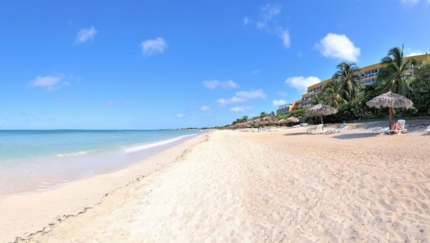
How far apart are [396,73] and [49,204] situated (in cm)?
2572

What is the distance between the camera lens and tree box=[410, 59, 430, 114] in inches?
730

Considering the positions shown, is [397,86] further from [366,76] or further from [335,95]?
[366,76]

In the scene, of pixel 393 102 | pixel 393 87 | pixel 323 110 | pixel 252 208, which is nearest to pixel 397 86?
pixel 393 87

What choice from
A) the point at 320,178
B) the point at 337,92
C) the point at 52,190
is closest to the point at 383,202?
the point at 320,178

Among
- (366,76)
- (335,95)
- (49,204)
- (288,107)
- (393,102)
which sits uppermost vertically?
(366,76)

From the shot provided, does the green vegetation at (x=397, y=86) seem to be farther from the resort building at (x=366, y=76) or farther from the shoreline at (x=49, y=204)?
the shoreline at (x=49, y=204)

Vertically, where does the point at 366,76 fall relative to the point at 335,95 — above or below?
above

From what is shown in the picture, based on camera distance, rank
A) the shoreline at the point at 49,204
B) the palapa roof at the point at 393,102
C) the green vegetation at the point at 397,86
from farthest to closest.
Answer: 1. the green vegetation at the point at 397,86
2. the palapa roof at the point at 393,102
3. the shoreline at the point at 49,204

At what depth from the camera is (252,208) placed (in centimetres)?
443

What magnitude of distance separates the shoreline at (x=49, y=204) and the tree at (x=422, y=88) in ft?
71.2

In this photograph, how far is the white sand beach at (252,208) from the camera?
137 inches

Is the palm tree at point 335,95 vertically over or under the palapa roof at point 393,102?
over

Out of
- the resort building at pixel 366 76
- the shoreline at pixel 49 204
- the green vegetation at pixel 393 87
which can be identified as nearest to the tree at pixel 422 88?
the green vegetation at pixel 393 87

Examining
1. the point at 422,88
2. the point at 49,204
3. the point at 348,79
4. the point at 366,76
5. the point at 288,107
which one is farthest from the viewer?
the point at 288,107
